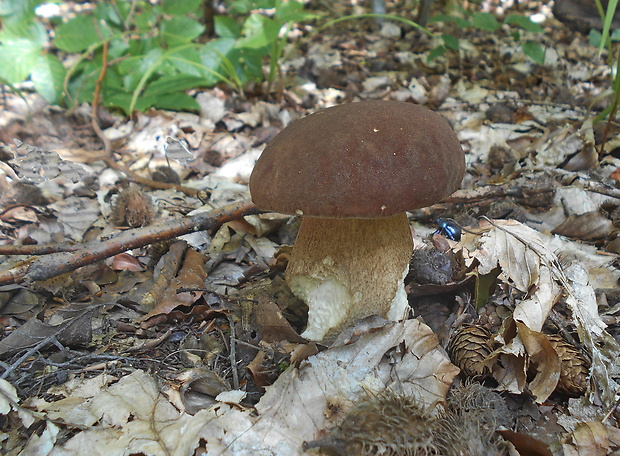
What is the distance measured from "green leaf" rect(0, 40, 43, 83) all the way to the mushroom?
125 inches

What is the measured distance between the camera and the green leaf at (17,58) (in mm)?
3474

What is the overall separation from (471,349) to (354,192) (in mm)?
740

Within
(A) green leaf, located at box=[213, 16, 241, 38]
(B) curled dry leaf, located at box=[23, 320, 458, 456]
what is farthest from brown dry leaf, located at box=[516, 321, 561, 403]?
(A) green leaf, located at box=[213, 16, 241, 38]

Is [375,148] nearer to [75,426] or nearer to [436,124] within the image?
[436,124]

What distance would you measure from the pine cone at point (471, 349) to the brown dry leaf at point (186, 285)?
113 centimetres

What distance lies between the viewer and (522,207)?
8.15ft

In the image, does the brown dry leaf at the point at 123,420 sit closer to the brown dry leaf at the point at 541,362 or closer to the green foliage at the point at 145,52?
the brown dry leaf at the point at 541,362

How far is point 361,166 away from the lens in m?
1.30

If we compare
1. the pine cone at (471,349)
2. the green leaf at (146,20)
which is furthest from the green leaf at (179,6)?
the pine cone at (471,349)

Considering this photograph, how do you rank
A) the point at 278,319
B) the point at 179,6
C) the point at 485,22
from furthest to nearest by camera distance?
1. the point at 179,6
2. the point at 485,22
3. the point at 278,319

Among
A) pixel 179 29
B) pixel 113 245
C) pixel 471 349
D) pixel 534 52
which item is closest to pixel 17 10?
pixel 179 29

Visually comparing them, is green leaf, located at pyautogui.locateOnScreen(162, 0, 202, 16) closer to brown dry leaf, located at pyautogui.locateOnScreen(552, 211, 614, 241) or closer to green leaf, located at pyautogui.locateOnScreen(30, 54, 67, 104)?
green leaf, located at pyautogui.locateOnScreen(30, 54, 67, 104)

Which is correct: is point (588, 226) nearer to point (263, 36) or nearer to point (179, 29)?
point (263, 36)

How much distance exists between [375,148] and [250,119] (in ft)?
8.97
